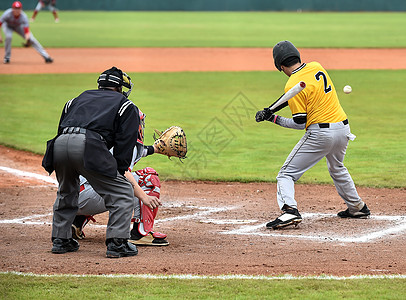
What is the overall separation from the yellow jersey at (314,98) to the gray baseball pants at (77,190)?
208 cm

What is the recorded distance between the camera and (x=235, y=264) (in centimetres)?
539

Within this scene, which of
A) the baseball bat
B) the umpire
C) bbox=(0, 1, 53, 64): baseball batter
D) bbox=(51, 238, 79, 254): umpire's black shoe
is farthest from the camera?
bbox=(0, 1, 53, 64): baseball batter

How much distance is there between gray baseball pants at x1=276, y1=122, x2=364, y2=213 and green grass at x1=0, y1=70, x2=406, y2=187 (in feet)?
6.54

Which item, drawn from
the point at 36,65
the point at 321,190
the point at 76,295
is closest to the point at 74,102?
the point at 76,295

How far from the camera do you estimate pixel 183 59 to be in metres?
26.2

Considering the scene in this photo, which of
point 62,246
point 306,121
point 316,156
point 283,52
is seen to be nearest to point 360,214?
point 316,156

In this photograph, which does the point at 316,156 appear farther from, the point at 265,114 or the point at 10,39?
the point at 10,39

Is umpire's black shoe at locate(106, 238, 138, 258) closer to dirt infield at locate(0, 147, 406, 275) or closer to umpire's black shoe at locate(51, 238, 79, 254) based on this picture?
dirt infield at locate(0, 147, 406, 275)

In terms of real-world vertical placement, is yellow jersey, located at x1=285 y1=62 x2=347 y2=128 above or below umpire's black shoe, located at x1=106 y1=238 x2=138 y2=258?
above

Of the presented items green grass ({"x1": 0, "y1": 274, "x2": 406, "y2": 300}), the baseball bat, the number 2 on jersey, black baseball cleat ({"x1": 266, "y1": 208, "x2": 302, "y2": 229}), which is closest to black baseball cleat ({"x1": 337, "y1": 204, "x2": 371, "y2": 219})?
black baseball cleat ({"x1": 266, "y1": 208, "x2": 302, "y2": 229})

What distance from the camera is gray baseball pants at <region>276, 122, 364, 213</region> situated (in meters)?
6.89

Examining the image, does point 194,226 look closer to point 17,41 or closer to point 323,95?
point 323,95

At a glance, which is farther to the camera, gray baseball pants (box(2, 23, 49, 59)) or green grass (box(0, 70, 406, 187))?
gray baseball pants (box(2, 23, 49, 59))

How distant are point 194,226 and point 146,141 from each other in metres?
5.18
